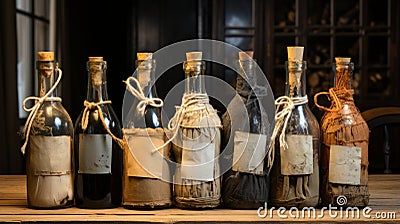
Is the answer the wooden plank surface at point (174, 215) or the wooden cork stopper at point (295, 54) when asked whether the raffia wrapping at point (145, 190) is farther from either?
the wooden cork stopper at point (295, 54)

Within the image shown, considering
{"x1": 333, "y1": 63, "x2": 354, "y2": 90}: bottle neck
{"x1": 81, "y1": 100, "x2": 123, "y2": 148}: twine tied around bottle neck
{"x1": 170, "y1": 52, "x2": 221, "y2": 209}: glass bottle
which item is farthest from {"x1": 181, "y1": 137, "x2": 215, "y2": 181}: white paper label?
{"x1": 333, "y1": 63, "x2": 354, "y2": 90}: bottle neck

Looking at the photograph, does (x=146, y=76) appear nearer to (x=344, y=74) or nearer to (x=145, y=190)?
(x=145, y=190)

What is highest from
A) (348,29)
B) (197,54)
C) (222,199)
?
(348,29)

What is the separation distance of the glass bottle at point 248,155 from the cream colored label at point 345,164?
10 cm

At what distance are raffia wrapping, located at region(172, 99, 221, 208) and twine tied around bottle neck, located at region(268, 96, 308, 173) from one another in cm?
8

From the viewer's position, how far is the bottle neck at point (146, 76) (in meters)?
1.04

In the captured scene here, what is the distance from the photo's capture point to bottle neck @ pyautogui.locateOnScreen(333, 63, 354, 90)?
106cm

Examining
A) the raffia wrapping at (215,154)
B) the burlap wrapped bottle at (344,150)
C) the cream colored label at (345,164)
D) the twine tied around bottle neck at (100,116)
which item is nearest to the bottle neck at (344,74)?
the burlap wrapped bottle at (344,150)

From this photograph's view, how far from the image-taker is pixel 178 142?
1.03 m

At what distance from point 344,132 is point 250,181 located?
163 millimetres

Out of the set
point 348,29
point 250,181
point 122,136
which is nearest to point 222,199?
point 250,181

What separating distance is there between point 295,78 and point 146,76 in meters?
0.23

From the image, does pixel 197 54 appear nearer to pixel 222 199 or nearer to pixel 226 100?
pixel 226 100

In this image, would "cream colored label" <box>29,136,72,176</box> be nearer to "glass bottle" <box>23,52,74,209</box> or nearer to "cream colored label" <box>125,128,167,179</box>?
"glass bottle" <box>23,52,74,209</box>
